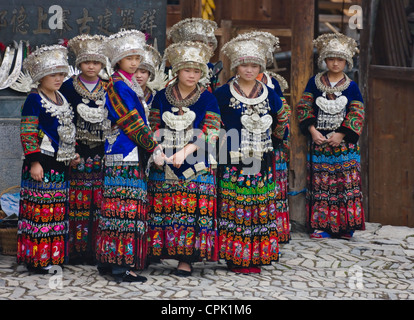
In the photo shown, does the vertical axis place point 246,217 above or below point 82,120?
below

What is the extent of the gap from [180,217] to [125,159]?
28.1 inches

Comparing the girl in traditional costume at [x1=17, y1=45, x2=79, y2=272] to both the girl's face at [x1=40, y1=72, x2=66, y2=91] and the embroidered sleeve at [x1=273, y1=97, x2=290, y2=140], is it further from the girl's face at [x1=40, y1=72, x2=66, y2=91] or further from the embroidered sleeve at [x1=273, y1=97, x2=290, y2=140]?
the embroidered sleeve at [x1=273, y1=97, x2=290, y2=140]

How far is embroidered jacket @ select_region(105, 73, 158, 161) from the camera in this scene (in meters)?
5.32

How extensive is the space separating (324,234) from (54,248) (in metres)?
3.16

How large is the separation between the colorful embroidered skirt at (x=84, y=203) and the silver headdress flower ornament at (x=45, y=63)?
0.86 metres

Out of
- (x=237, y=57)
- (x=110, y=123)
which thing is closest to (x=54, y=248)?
(x=110, y=123)

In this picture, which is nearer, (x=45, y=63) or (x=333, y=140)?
(x=45, y=63)

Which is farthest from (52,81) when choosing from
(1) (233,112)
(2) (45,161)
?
(1) (233,112)

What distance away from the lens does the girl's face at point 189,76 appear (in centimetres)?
561

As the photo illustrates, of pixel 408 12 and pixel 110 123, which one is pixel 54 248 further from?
pixel 408 12

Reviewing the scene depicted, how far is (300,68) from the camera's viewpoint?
793cm

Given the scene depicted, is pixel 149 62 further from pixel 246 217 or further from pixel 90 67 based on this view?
pixel 246 217

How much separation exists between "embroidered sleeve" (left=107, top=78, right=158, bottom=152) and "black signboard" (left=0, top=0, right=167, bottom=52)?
238 centimetres

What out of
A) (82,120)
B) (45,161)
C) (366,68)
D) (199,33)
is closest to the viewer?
(45,161)
